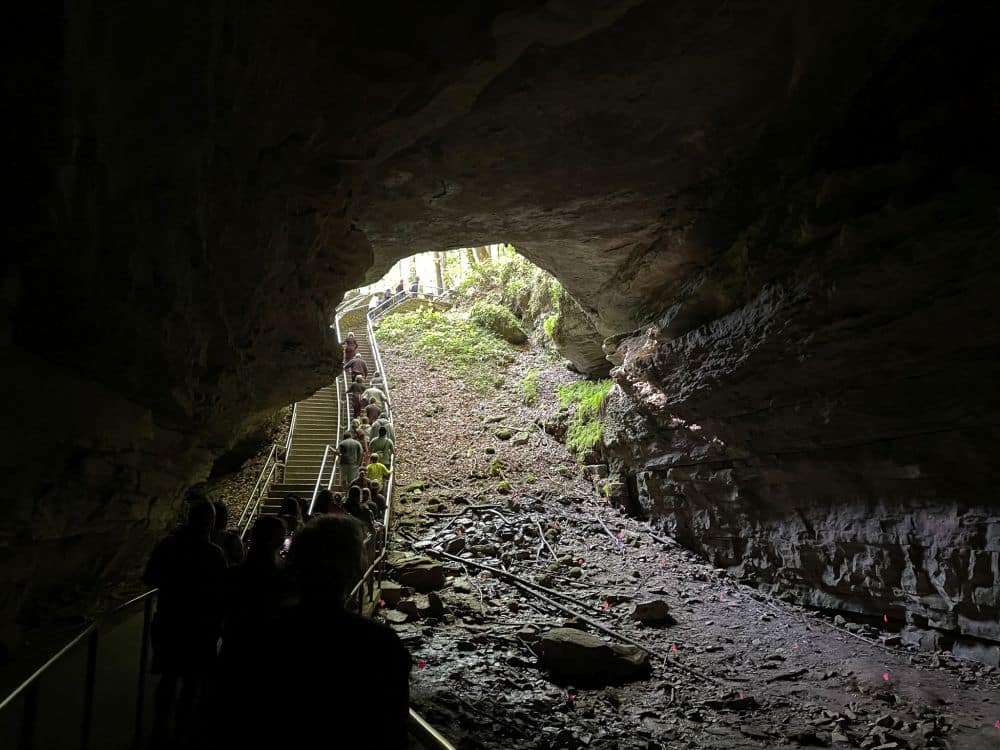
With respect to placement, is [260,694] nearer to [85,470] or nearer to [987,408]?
[85,470]

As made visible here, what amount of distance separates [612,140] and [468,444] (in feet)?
31.0

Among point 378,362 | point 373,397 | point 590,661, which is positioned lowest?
point 590,661

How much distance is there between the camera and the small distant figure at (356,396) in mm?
14641

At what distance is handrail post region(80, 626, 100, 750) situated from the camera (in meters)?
2.65

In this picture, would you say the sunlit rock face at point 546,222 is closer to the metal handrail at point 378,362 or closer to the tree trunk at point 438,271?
the metal handrail at point 378,362

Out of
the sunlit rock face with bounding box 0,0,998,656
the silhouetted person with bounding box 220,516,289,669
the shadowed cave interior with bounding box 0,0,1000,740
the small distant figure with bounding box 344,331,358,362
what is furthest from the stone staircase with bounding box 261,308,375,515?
the silhouetted person with bounding box 220,516,289,669

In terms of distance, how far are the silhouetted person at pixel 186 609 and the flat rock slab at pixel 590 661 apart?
4051 mm

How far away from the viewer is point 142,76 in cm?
362

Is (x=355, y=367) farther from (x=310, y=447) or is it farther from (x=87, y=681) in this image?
(x=87, y=681)

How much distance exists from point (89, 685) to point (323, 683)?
2212 mm

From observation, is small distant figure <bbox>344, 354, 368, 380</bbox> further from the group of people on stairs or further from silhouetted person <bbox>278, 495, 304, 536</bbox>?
the group of people on stairs

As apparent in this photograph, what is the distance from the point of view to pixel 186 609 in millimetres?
3035

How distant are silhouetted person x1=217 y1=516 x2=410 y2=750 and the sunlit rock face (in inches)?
129

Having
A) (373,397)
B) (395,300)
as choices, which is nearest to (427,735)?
(373,397)
